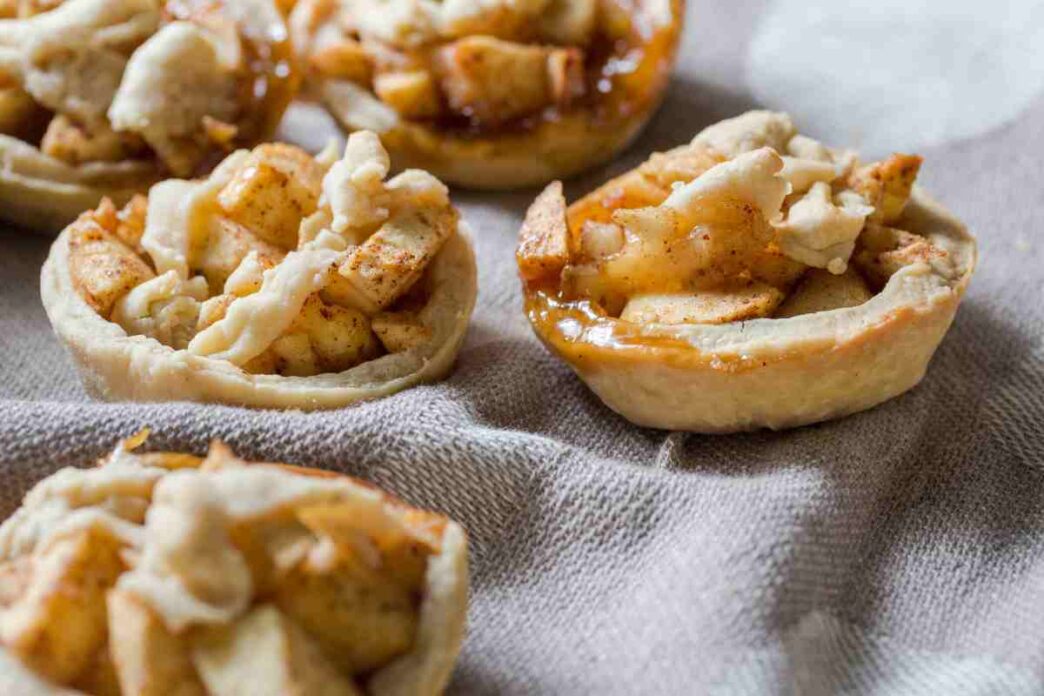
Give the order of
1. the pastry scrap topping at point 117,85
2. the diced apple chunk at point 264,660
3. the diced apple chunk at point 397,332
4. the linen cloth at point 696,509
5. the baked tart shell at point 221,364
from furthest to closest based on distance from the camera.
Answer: the pastry scrap topping at point 117,85
the diced apple chunk at point 397,332
the baked tart shell at point 221,364
the linen cloth at point 696,509
the diced apple chunk at point 264,660

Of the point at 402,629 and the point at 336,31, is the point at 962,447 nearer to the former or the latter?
the point at 402,629

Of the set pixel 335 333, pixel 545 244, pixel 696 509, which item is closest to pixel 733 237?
pixel 545 244

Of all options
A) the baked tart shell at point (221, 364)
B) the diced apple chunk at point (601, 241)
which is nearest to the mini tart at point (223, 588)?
the baked tart shell at point (221, 364)

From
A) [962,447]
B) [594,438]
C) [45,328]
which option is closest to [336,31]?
[45,328]

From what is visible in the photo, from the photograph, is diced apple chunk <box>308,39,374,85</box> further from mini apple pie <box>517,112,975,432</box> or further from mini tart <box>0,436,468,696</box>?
mini tart <box>0,436,468,696</box>

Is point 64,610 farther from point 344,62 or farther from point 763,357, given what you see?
point 344,62

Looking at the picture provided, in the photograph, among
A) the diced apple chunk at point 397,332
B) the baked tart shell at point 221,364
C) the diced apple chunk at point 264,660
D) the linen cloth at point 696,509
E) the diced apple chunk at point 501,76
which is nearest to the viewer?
the diced apple chunk at point 264,660

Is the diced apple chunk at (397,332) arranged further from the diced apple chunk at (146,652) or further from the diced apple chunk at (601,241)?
the diced apple chunk at (146,652)
